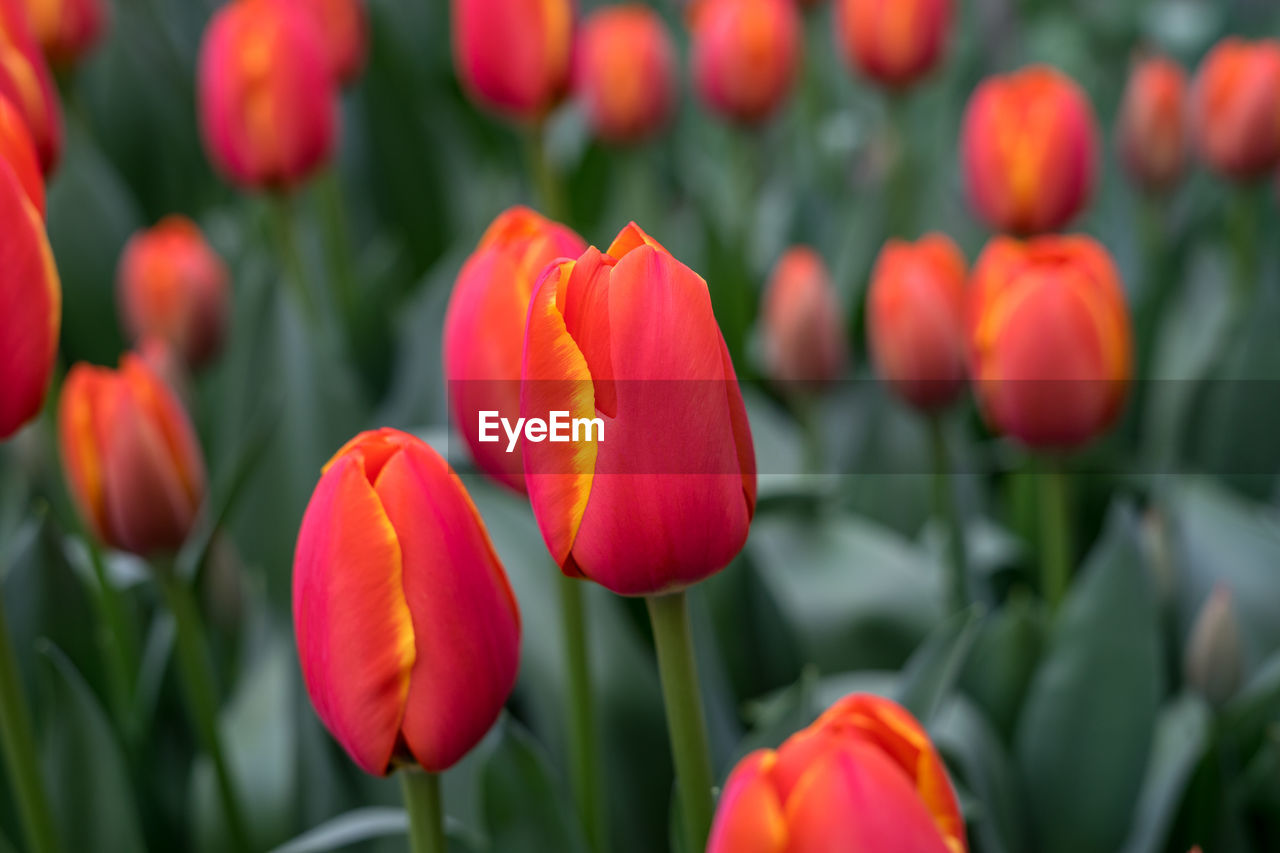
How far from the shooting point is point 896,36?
1100 millimetres

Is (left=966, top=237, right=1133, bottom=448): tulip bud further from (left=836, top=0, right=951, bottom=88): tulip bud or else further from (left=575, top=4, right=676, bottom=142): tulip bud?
(left=575, top=4, right=676, bottom=142): tulip bud

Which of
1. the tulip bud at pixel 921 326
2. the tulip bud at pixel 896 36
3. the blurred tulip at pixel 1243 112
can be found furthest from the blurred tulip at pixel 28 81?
the blurred tulip at pixel 1243 112

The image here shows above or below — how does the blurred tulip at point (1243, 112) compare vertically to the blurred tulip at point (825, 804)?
above

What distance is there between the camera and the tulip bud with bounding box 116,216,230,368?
92 cm

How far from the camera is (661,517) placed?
0.34 metres

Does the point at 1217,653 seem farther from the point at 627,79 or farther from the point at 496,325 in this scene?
the point at 627,79

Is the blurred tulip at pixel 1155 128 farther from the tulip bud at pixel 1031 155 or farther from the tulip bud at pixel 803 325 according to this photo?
the tulip bud at pixel 803 325

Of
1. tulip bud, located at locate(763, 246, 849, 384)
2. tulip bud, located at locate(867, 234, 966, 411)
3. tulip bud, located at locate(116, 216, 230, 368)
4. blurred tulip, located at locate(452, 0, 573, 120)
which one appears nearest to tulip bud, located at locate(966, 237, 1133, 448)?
tulip bud, located at locate(867, 234, 966, 411)

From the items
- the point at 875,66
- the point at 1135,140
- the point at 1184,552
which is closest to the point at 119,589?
the point at 1184,552

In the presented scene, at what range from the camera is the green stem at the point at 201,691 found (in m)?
0.58

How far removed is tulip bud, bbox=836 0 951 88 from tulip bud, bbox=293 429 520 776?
861mm

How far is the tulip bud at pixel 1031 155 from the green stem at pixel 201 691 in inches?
24.1

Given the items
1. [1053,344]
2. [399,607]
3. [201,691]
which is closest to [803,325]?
[1053,344]

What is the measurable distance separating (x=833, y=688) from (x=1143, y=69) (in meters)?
0.82
